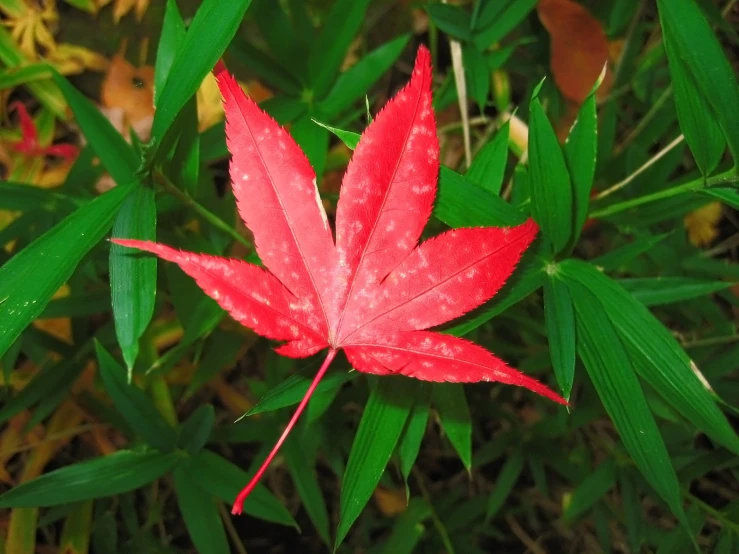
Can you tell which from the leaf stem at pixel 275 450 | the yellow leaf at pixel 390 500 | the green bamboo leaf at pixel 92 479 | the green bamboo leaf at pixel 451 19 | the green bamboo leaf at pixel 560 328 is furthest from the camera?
the yellow leaf at pixel 390 500

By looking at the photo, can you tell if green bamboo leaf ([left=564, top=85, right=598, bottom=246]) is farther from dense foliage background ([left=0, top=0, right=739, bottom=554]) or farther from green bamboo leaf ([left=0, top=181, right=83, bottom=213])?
green bamboo leaf ([left=0, top=181, right=83, bottom=213])

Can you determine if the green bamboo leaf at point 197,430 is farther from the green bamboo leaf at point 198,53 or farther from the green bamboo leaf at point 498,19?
the green bamboo leaf at point 498,19

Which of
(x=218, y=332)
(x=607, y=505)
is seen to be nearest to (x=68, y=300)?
(x=218, y=332)

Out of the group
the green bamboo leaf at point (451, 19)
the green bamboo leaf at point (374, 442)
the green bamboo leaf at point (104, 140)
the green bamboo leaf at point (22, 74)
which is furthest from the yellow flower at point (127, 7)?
the green bamboo leaf at point (374, 442)

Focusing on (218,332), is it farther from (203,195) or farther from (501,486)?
(501,486)

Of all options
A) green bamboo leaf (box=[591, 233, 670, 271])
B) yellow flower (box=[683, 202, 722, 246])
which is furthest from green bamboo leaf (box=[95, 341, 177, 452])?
yellow flower (box=[683, 202, 722, 246])
